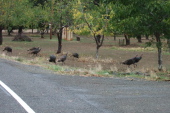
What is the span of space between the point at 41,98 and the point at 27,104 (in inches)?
25.5

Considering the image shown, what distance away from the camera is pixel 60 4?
2978cm

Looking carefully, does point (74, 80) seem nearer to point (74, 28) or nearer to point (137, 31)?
point (137, 31)

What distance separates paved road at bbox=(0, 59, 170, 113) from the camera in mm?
6621

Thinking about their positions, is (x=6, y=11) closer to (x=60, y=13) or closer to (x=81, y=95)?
(x=60, y=13)

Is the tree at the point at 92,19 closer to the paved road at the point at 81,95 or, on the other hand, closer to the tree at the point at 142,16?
the tree at the point at 142,16

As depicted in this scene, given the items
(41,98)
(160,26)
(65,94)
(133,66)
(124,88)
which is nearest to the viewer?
(41,98)

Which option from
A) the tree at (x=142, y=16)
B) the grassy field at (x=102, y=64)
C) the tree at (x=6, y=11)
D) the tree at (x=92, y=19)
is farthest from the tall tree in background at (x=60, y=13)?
the tree at (x=142, y=16)

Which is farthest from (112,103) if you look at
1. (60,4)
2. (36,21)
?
(36,21)

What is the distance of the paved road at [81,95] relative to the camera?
21.7ft

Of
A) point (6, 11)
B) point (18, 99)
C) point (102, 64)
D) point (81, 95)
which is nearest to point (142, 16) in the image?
point (81, 95)

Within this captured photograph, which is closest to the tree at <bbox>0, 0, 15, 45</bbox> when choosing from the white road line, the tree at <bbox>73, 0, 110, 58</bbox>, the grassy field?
the grassy field

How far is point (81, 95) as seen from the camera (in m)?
7.86

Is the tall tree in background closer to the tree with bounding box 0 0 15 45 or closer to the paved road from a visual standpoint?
the tree with bounding box 0 0 15 45

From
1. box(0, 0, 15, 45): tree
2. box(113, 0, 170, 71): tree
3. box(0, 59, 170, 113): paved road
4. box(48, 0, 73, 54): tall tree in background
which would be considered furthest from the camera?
box(0, 0, 15, 45): tree
